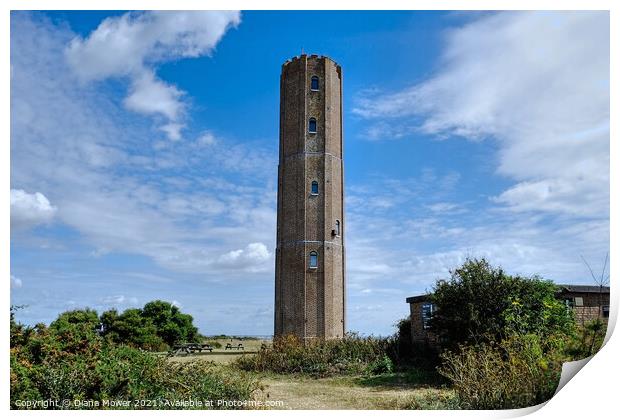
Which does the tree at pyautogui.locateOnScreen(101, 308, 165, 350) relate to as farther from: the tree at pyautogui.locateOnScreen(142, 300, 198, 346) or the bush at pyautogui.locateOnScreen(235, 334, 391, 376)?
the bush at pyautogui.locateOnScreen(235, 334, 391, 376)

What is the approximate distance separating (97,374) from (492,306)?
35.7ft

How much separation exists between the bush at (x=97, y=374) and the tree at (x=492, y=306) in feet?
24.5

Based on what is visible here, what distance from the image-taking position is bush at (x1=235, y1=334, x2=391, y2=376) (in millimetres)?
19516

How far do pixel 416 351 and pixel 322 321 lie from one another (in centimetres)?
596

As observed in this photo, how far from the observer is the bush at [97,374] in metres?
8.99

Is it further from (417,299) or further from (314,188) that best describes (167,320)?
(417,299)

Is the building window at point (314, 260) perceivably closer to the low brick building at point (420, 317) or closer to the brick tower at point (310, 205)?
the brick tower at point (310, 205)

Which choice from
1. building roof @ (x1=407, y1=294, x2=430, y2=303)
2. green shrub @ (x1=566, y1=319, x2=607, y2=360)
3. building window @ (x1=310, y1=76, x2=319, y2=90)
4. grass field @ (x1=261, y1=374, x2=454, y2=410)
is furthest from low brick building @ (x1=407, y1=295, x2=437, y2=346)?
building window @ (x1=310, y1=76, x2=319, y2=90)

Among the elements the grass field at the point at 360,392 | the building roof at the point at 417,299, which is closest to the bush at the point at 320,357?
the grass field at the point at 360,392

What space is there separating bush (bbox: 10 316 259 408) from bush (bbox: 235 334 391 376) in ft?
29.1

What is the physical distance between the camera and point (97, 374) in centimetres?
916

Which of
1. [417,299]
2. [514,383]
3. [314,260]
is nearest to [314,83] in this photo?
[314,260]
